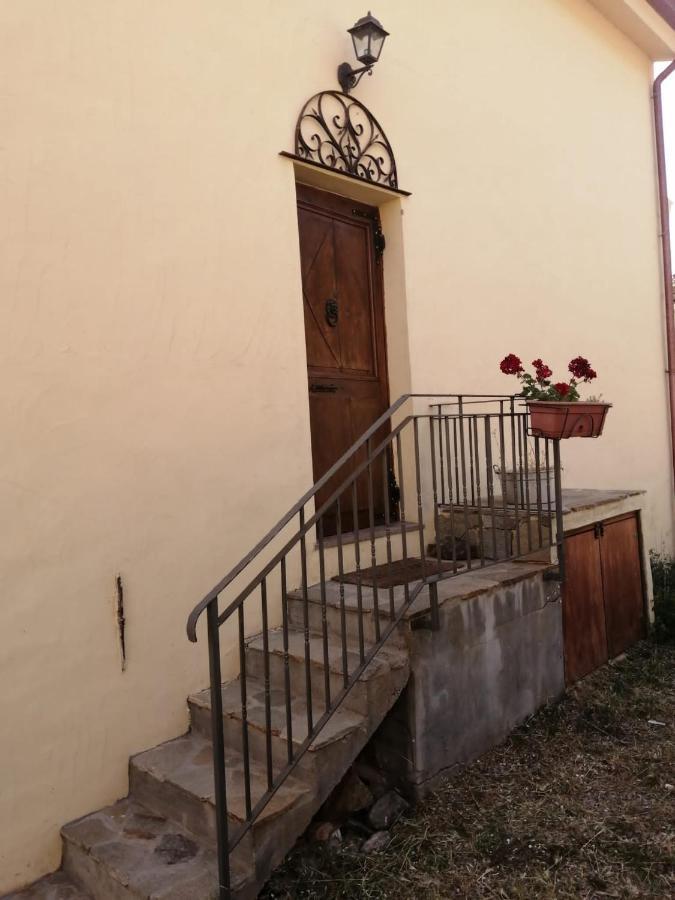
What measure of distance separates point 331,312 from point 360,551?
146cm

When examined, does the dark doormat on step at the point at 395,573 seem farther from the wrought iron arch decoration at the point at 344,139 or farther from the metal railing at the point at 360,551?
the wrought iron arch decoration at the point at 344,139

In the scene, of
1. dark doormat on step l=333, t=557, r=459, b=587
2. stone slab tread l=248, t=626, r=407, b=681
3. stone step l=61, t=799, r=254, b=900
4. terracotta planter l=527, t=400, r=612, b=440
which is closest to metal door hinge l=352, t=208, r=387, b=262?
terracotta planter l=527, t=400, r=612, b=440

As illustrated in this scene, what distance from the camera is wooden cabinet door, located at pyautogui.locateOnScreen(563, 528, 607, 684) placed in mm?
4039

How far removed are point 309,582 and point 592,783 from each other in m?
1.63

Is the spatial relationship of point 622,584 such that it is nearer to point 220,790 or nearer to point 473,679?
point 473,679

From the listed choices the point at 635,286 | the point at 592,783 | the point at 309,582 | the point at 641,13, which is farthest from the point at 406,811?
the point at 641,13

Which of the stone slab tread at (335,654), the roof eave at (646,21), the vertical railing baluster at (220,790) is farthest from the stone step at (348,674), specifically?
the roof eave at (646,21)

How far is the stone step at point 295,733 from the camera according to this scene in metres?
2.60

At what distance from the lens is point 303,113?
3783 millimetres

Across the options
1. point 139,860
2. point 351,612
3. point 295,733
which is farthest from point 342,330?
point 139,860

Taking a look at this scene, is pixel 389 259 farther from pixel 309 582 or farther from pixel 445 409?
pixel 309 582

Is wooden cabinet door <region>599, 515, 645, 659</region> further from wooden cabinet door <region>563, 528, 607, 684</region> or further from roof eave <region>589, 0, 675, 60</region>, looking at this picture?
roof eave <region>589, 0, 675, 60</region>

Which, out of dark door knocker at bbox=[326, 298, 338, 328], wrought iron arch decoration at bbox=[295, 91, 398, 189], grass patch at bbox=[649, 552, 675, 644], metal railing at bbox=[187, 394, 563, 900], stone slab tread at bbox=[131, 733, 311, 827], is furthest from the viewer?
grass patch at bbox=[649, 552, 675, 644]

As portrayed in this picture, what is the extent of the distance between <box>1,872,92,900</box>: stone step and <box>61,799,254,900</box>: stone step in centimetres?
2
